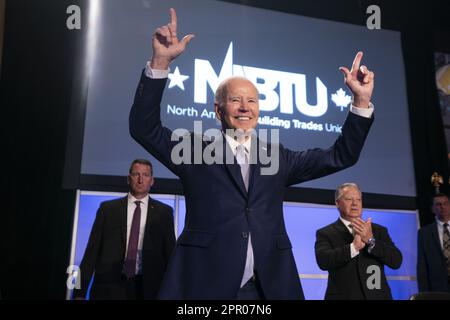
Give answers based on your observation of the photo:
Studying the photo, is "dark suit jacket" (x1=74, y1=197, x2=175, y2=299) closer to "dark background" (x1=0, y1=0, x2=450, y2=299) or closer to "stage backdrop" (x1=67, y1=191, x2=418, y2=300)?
"stage backdrop" (x1=67, y1=191, x2=418, y2=300)

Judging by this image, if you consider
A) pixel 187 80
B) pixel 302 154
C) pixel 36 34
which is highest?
pixel 36 34

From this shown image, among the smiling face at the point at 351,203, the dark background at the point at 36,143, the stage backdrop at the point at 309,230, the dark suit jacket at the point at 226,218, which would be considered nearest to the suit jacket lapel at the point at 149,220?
the stage backdrop at the point at 309,230

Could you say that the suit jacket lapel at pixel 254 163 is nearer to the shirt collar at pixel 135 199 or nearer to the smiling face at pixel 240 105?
the smiling face at pixel 240 105

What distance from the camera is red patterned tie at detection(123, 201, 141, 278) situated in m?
3.00

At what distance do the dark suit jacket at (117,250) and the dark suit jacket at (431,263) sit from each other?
2057mm

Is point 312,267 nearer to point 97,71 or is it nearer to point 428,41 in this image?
point 97,71

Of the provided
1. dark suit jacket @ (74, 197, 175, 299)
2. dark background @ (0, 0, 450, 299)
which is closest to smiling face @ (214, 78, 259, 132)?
dark suit jacket @ (74, 197, 175, 299)

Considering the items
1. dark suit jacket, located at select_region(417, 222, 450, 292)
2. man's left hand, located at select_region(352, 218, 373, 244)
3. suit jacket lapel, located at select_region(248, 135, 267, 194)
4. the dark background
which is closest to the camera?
suit jacket lapel, located at select_region(248, 135, 267, 194)

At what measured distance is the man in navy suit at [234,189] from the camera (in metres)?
1.61

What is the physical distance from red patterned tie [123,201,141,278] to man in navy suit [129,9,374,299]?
141cm

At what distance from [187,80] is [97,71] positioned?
27.0 inches
